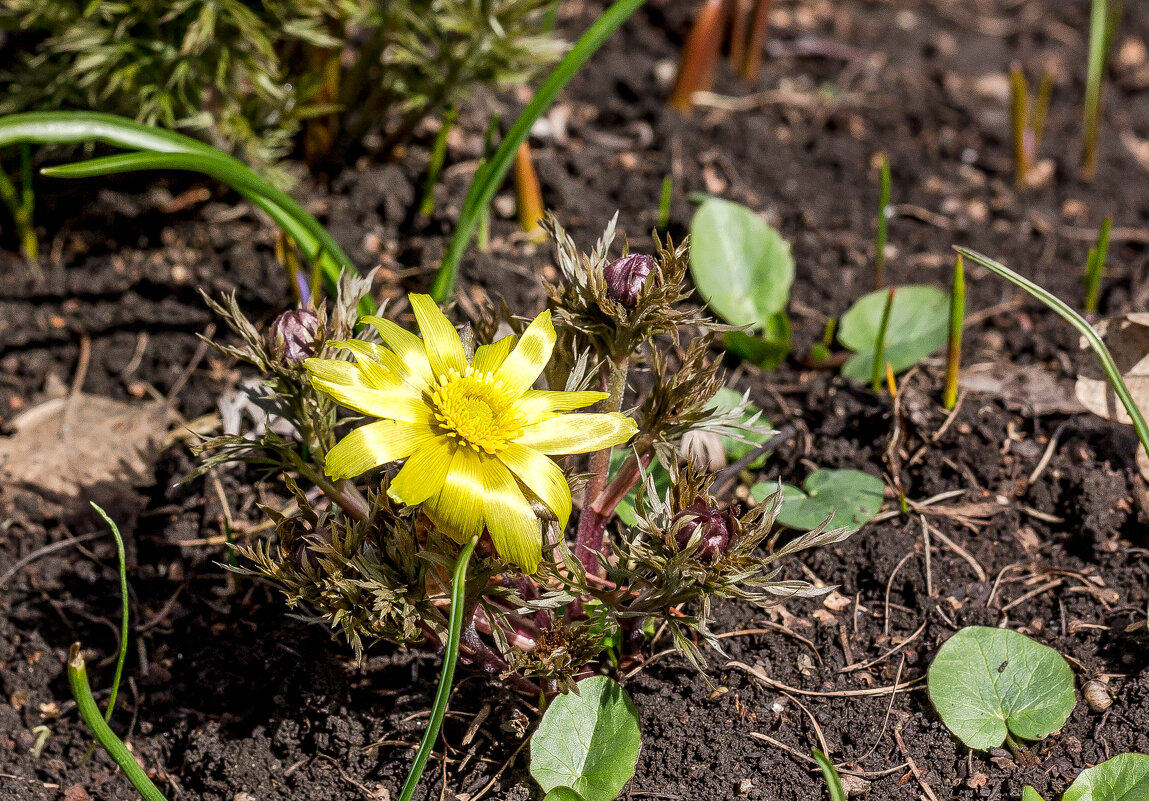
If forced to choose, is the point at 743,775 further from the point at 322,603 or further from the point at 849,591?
the point at 322,603

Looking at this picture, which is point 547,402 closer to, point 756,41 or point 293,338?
point 293,338

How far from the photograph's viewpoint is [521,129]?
2184mm

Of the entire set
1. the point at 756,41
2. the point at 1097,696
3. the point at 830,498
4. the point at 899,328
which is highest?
the point at 756,41

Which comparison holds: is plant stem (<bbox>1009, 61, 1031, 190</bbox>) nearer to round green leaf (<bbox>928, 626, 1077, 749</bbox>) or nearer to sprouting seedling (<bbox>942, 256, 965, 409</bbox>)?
sprouting seedling (<bbox>942, 256, 965, 409</bbox>)

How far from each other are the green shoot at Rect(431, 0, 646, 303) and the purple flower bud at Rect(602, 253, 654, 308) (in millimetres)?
680

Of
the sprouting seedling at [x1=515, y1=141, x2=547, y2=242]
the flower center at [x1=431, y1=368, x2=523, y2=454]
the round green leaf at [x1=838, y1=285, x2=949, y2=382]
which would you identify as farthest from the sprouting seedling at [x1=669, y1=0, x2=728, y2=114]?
the flower center at [x1=431, y1=368, x2=523, y2=454]

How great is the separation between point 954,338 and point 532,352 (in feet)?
3.53

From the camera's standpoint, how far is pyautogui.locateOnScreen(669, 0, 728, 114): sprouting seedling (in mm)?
3090

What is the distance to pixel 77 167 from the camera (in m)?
1.70

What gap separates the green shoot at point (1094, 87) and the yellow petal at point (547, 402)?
88.3 inches

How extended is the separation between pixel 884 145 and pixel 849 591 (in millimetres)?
1754

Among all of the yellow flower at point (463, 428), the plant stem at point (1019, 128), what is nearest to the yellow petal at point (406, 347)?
the yellow flower at point (463, 428)

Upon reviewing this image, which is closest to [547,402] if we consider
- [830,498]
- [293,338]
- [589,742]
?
[293,338]

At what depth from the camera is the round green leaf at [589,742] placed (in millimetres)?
1673
